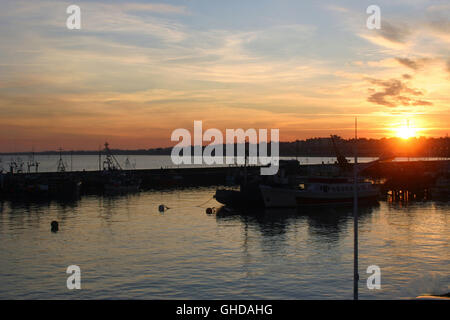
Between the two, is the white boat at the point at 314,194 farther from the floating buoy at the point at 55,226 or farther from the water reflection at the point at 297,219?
the floating buoy at the point at 55,226

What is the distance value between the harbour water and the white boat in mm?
4927

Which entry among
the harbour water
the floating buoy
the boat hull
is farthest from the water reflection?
the floating buoy

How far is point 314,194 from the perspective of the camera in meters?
89.5

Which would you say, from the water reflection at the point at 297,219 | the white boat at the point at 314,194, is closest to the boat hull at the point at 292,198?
the white boat at the point at 314,194

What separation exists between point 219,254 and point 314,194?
47381mm

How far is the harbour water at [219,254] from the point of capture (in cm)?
3341

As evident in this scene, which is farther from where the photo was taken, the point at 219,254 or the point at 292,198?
the point at 292,198

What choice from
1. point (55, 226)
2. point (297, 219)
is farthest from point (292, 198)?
point (55, 226)

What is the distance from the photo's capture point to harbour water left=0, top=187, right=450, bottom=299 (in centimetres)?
3341

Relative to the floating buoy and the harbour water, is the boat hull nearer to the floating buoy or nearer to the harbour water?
the harbour water

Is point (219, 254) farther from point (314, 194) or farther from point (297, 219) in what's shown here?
point (314, 194)

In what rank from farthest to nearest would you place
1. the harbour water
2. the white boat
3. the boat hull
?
the white boat, the boat hull, the harbour water

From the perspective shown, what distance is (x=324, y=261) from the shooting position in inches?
1665
